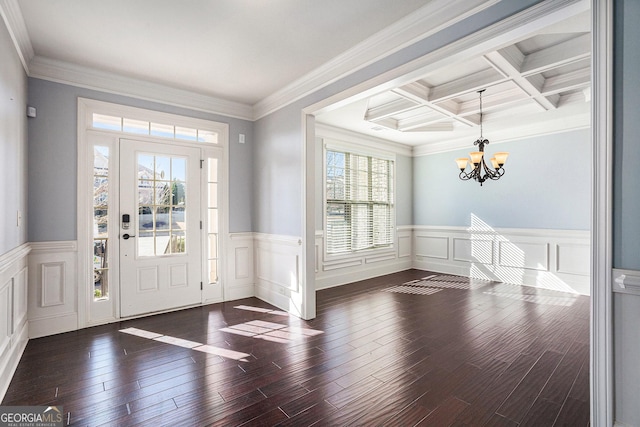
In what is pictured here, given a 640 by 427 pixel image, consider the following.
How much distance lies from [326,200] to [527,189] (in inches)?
140

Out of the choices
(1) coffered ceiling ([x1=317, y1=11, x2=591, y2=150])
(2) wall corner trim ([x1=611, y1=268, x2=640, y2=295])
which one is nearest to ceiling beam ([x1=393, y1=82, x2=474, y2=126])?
(1) coffered ceiling ([x1=317, y1=11, x2=591, y2=150])

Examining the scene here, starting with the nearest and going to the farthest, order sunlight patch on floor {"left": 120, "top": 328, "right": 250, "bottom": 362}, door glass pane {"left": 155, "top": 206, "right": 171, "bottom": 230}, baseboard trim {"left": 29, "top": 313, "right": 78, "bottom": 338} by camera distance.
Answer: sunlight patch on floor {"left": 120, "top": 328, "right": 250, "bottom": 362}
baseboard trim {"left": 29, "top": 313, "right": 78, "bottom": 338}
door glass pane {"left": 155, "top": 206, "right": 171, "bottom": 230}

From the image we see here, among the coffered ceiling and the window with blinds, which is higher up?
the coffered ceiling

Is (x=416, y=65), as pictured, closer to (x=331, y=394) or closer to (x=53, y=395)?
(x=331, y=394)

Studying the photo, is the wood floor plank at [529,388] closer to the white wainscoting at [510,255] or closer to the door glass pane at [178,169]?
the white wainscoting at [510,255]

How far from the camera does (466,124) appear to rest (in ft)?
17.1

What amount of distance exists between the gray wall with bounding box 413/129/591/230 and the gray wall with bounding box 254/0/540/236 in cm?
349

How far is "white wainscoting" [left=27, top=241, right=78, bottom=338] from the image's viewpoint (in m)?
3.23

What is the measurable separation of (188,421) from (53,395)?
1.11m

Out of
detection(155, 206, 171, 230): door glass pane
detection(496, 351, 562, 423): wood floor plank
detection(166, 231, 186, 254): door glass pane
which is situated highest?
detection(155, 206, 171, 230): door glass pane

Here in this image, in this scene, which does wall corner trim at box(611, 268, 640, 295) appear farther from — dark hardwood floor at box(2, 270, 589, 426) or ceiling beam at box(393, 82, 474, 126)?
ceiling beam at box(393, 82, 474, 126)

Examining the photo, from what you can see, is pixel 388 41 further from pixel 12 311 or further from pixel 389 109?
pixel 12 311

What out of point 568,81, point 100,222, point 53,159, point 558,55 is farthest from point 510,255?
point 53,159

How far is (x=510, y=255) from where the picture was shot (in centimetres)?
564
